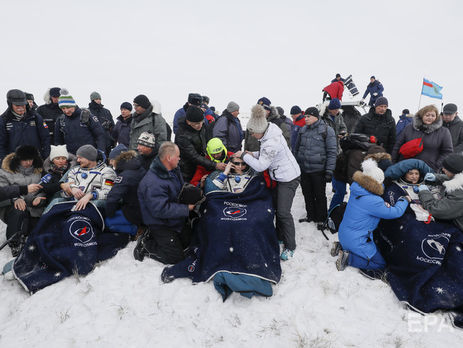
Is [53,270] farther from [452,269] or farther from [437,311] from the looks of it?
[452,269]

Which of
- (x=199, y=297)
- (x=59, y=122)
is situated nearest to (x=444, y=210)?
(x=199, y=297)

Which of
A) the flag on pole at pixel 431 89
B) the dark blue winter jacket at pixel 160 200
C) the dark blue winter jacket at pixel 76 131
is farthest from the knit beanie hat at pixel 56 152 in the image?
the flag on pole at pixel 431 89

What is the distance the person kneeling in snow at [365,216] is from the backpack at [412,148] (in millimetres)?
1313

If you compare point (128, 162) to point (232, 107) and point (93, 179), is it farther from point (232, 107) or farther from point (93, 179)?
point (232, 107)

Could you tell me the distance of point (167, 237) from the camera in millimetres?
3783

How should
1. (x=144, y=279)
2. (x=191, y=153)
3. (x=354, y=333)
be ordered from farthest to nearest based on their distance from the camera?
1. (x=191, y=153)
2. (x=144, y=279)
3. (x=354, y=333)

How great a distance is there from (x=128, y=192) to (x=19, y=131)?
3.00 m

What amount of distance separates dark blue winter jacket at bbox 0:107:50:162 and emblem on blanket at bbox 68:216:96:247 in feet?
8.49

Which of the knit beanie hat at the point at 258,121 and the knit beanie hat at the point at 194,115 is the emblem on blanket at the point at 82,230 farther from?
the knit beanie hat at the point at 258,121

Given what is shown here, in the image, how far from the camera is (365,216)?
3514 mm

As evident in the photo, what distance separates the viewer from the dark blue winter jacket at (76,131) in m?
5.32

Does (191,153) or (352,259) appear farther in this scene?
(191,153)

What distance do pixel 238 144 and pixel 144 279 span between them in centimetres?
325

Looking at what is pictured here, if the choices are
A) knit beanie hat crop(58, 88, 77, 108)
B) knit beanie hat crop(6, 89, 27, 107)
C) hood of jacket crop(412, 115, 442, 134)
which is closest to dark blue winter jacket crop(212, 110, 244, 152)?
knit beanie hat crop(58, 88, 77, 108)
